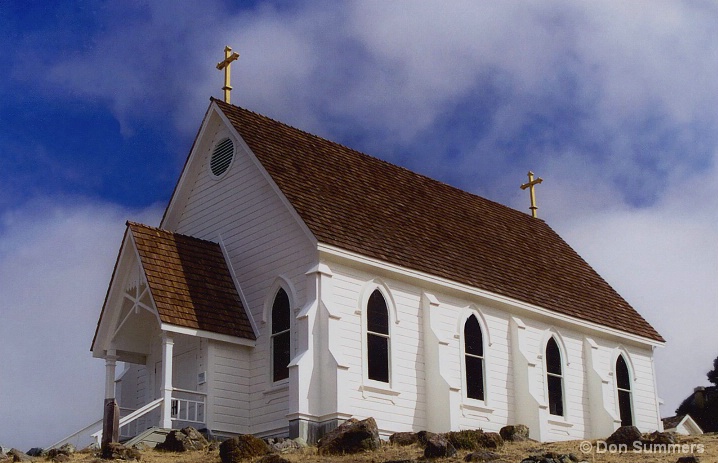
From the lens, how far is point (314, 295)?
89.1 ft

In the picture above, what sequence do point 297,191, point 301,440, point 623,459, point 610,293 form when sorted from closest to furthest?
1. point 623,459
2. point 301,440
3. point 297,191
4. point 610,293

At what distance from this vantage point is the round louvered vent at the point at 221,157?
31.4 m

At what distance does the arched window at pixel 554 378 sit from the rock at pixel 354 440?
37.8 ft

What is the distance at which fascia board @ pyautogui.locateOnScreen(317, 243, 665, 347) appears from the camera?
2766cm

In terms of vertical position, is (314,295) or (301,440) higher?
(314,295)

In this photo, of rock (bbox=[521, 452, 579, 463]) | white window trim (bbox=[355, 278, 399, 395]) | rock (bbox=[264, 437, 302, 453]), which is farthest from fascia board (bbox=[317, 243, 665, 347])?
rock (bbox=[521, 452, 579, 463])

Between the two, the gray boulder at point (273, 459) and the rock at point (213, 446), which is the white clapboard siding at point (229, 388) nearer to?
the rock at point (213, 446)

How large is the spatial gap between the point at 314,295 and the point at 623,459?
30.4 feet

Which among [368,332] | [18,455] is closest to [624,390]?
[368,332]

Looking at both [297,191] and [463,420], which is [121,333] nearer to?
[297,191]

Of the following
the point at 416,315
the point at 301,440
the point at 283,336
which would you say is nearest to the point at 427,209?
the point at 416,315

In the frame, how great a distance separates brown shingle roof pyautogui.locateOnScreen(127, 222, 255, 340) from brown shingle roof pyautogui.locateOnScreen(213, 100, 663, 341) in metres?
3.02

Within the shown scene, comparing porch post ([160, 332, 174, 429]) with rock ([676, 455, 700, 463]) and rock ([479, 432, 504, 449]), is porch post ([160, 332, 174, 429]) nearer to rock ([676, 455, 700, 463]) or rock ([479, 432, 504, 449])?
rock ([479, 432, 504, 449])

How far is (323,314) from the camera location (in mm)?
27047
